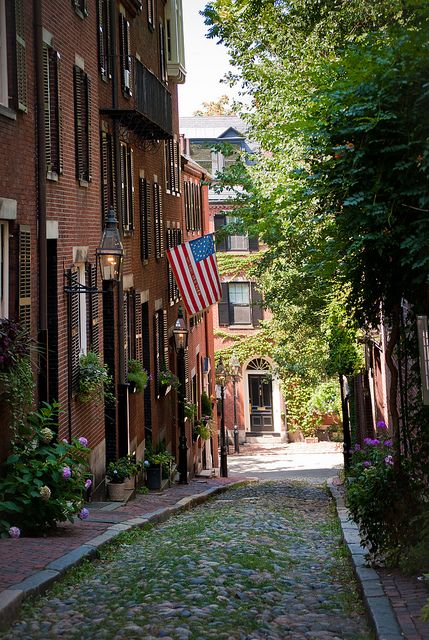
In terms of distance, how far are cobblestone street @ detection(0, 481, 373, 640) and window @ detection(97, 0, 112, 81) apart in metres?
9.28

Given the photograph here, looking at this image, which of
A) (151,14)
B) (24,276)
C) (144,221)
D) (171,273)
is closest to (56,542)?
(24,276)

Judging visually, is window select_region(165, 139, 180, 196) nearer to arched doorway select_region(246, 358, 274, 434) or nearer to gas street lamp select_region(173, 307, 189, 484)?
gas street lamp select_region(173, 307, 189, 484)

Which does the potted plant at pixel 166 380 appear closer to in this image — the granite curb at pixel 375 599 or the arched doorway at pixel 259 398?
the granite curb at pixel 375 599

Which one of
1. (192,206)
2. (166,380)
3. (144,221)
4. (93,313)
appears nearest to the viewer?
(93,313)

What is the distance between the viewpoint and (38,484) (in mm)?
10594

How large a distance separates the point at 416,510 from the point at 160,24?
22.0 meters

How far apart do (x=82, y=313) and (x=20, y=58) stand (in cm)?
478

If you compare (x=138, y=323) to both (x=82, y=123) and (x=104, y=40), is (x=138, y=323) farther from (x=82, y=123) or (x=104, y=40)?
(x=82, y=123)

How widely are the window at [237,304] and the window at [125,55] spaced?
26.7 m

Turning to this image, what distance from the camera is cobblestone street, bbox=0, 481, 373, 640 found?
22.9ft

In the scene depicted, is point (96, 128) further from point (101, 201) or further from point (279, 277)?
point (279, 277)

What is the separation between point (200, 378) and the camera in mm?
37125

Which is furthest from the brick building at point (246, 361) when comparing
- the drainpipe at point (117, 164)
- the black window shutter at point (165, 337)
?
the drainpipe at point (117, 164)

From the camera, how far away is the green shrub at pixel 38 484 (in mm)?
10523
